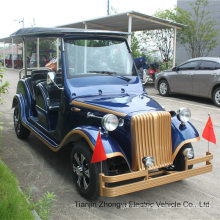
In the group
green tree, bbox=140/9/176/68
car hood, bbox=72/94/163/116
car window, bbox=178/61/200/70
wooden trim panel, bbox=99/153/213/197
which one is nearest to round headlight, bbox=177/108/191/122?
car hood, bbox=72/94/163/116

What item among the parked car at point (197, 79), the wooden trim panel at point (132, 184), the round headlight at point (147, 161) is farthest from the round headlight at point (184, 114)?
the parked car at point (197, 79)

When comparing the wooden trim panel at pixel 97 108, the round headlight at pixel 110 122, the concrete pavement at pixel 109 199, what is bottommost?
the concrete pavement at pixel 109 199

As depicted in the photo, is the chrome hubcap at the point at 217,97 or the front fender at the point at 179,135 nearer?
the front fender at the point at 179,135

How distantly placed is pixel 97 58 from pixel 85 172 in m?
2.01

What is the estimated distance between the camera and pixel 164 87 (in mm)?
12172

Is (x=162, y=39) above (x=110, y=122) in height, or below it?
above

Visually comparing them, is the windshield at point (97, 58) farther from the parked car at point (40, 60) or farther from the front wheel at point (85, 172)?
the parked car at point (40, 60)

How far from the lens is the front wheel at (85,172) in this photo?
10.8 ft

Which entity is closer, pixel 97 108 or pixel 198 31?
pixel 97 108

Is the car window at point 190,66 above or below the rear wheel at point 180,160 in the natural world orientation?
above

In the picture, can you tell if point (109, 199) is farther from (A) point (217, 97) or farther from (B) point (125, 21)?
(B) point (125, 21)

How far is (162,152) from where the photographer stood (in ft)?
11.4

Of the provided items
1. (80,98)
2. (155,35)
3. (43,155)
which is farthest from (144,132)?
(155,35)

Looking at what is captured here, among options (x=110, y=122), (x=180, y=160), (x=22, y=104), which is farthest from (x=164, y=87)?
(x=110, y=122)
